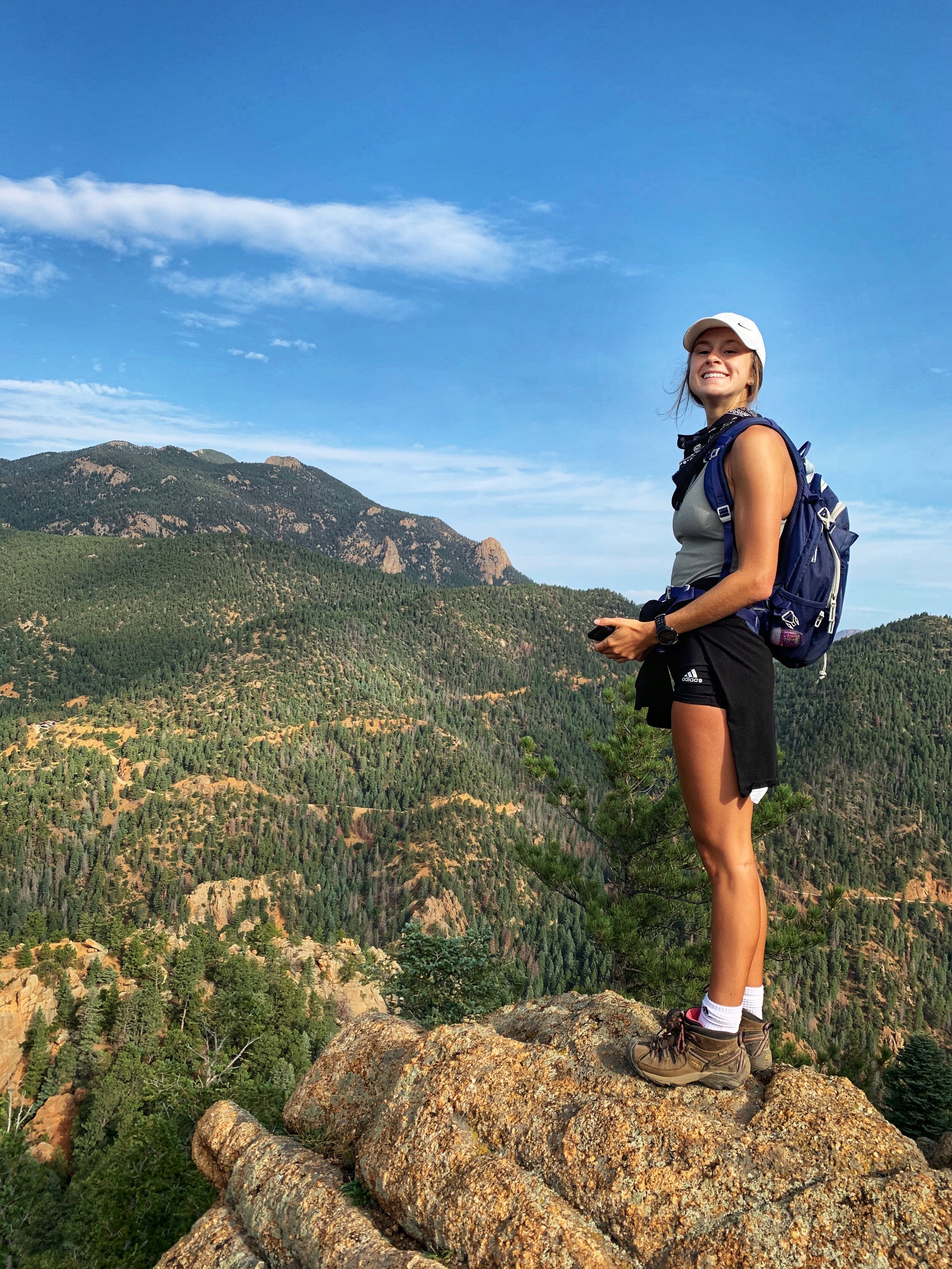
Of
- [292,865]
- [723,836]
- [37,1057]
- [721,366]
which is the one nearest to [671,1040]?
[723,836]

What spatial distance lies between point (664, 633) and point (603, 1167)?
104 inches

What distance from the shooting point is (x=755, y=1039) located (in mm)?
3562

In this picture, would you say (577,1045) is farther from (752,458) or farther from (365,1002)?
(365,1002)

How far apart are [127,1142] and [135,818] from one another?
367 ft

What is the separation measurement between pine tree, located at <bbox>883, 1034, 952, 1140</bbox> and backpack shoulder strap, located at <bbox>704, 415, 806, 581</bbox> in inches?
804

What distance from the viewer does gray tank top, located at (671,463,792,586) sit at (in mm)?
3277

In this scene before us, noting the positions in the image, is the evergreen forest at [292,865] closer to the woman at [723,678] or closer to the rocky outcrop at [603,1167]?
the rocky outcrop at [603,1167]

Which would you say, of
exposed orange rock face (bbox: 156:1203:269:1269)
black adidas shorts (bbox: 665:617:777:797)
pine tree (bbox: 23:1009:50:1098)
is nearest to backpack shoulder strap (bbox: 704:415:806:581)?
black adidas shorts (bbox: 665:617:777:797)

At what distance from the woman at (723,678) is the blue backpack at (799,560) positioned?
5 centimetres

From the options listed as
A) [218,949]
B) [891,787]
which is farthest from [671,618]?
[891,787]

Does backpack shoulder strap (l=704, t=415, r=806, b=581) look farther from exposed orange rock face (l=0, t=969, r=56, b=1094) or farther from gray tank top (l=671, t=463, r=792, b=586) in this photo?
exposed orange rock face (l=0, t=969, r=56, b=1094)

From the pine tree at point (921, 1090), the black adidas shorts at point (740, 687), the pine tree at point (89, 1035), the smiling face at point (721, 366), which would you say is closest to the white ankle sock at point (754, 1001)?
the black adidas shorts at point (740, 687)

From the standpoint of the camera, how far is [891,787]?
5335 inches

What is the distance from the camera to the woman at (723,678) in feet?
10.0
